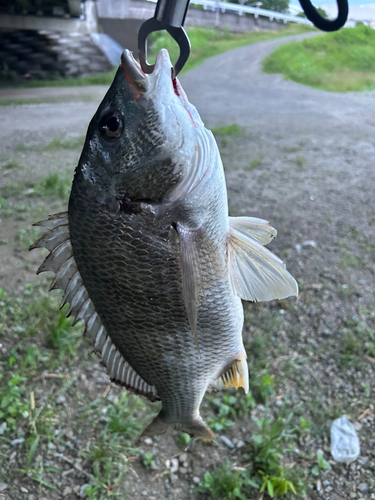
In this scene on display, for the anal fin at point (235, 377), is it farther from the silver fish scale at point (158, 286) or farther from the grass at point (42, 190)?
the grass at point (42, 190)

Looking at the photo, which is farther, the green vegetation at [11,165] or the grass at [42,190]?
the green vegetation at [11,165]

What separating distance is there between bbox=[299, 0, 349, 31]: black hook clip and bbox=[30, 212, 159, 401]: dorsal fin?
A: 2.17 feet

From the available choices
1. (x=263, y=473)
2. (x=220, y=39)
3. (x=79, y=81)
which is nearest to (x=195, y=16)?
(x=220, y=39)

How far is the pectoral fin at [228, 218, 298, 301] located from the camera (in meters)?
0.70

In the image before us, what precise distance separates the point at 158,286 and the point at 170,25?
418 mm

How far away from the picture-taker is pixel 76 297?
0.71 m

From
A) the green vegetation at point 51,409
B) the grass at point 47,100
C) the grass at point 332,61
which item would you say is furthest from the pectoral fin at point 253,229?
the grass at point 47,100

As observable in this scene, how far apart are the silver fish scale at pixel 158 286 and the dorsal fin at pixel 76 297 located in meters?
0.02

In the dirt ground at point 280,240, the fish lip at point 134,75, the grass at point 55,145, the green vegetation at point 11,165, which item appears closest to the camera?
the fish lip at point 134,75

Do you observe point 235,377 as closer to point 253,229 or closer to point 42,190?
point 253,229

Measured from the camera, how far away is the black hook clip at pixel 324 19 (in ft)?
2.47

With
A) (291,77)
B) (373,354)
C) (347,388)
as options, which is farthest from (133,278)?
(291,77)

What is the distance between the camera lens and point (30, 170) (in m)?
3.62

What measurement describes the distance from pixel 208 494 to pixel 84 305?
3.62 feet
